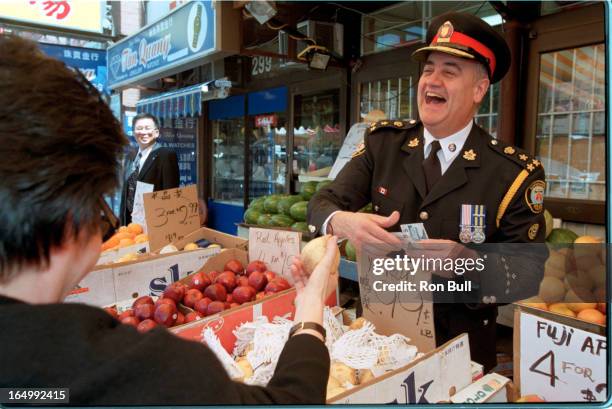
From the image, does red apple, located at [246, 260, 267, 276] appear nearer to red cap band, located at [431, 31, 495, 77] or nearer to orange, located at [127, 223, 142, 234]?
red cap band, located at [431, 31, 495, 77]

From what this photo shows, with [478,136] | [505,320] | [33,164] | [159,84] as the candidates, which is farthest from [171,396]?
[159,84]

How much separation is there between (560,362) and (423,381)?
0.35 m

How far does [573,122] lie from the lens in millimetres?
2807

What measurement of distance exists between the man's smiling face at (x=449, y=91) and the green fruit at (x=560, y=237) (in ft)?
3.84

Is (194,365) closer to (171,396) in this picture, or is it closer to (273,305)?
(171,396)

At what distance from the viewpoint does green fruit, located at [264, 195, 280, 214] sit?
367cm

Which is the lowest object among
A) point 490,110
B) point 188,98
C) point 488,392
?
point 488,392

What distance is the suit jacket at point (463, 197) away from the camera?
1.37 metres

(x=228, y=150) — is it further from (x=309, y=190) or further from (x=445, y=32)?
(x=445, y=32)

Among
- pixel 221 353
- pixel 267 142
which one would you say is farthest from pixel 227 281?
pixel 267 142

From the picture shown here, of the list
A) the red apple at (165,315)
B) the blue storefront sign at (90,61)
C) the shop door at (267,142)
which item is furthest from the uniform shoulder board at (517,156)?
the blue storefront sign at (90,61)

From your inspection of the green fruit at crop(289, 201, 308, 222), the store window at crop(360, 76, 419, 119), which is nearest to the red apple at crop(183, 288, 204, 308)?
the green fruit at crop(289, 201, 308, 222)

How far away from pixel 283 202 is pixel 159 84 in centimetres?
347

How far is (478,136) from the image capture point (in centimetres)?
156
